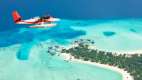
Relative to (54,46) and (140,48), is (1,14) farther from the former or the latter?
(140,48)

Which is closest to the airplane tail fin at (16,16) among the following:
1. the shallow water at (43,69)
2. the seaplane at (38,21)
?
the seaplane at (38,21)

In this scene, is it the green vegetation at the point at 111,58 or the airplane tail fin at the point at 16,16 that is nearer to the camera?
the airplane tail fin at the point at 16,16

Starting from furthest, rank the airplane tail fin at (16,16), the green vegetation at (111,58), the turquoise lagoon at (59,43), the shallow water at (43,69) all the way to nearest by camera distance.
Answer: the green vegetation at (111,58), the turquoise lagoon at (59,43), the shallow water at (43,69), the airplane tail fin at (16,16)

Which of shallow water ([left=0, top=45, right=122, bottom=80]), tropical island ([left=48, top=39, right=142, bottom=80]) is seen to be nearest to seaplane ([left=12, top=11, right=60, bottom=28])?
shallow water ([left=0, top=45, right=122, bottom=80])

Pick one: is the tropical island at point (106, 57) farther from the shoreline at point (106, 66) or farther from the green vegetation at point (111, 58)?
the shoreline at point (106, 66)

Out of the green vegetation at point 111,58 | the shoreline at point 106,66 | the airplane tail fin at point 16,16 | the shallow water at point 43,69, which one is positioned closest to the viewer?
the airplane tail fin at point 16,16

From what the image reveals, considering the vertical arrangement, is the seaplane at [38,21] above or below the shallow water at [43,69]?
above

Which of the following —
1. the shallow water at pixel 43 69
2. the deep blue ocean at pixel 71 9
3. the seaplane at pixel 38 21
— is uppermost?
the deep blue ocean at pixel 71 9
